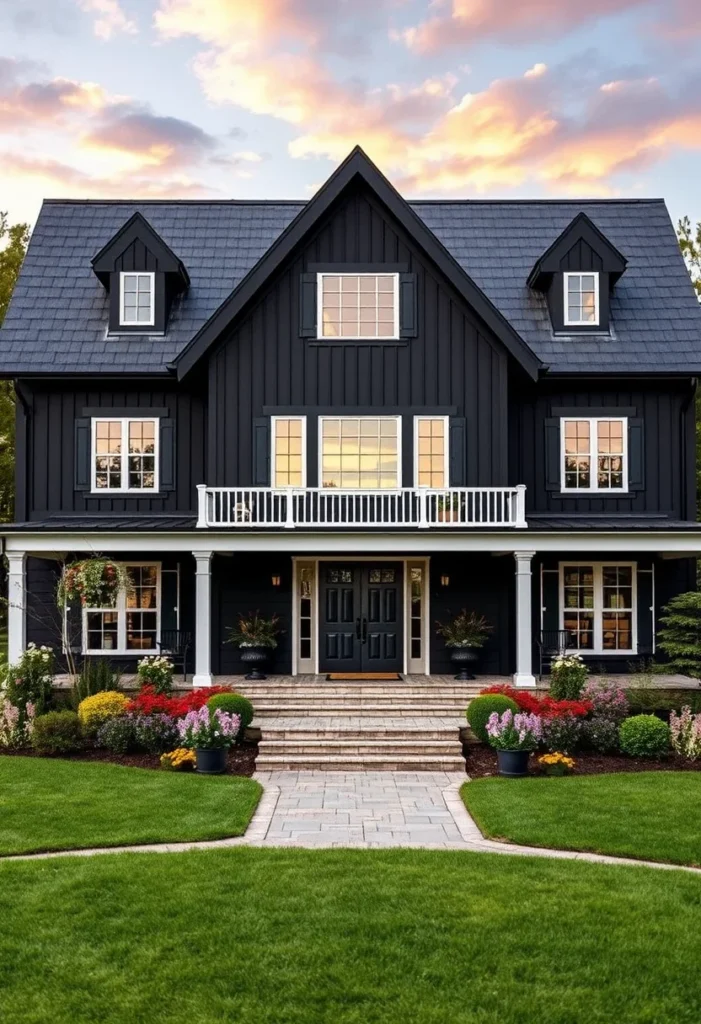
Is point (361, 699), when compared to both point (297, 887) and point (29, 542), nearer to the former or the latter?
point (29, 542)

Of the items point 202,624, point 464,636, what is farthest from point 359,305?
point 202,624

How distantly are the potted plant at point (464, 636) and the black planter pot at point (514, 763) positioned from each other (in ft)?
17.4

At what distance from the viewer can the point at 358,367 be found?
19.0m

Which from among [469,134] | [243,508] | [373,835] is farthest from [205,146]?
[373,835]

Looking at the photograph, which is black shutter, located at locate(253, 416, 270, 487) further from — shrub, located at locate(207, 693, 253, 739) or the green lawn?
the green lawn

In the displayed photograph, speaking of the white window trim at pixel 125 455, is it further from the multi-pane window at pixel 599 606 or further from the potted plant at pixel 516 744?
the potted plant at pixel 516 744

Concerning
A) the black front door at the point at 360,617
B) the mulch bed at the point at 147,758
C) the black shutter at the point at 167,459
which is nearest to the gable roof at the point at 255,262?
the black shutter at the point at 167,459

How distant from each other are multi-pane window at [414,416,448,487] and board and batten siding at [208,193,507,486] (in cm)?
31

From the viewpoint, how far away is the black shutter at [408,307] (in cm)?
1889

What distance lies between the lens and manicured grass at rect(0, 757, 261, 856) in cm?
938

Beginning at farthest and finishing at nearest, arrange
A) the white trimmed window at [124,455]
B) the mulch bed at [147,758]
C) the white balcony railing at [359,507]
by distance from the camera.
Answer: the white trimmed window at [124,455], the white balcony railing at [359,507], the mulch bed at [147,758]

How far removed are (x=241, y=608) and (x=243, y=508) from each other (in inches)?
98.1

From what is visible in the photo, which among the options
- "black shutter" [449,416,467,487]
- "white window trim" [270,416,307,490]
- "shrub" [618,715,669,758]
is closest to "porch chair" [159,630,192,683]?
"white window trim" [270,416,307,490]

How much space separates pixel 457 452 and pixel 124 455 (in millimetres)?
7268
